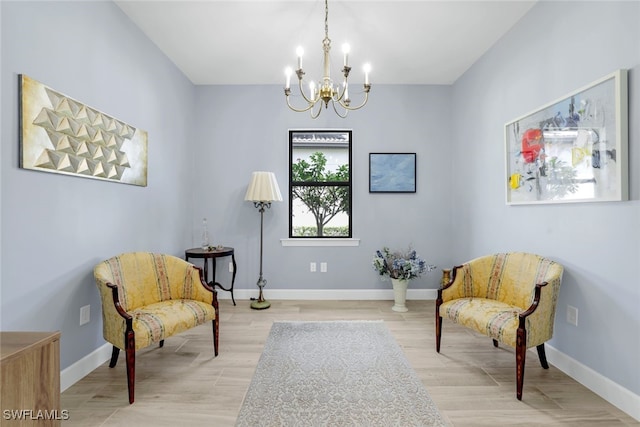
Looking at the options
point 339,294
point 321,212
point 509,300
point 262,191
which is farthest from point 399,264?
point 262,191

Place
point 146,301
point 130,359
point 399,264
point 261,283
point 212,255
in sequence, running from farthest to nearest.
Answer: point 261,283, point 399,264, point 212,255, point 146,301, point 130,359

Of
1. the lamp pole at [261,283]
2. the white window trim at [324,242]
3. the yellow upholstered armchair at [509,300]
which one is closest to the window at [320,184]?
the white window trim at [324,242]

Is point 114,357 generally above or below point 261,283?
below

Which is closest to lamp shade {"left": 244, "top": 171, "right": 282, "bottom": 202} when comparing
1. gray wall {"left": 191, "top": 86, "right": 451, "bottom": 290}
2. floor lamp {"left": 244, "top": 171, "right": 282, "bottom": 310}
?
floor lamp {"left": 244, "top": 171, "right": 282, "bottom": 310}

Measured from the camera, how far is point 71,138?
2.07 m

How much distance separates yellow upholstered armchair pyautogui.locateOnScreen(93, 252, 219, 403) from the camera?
201 centimetres

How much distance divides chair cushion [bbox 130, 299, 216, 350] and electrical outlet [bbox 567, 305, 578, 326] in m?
2.63

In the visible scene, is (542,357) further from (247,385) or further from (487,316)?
(247,385)

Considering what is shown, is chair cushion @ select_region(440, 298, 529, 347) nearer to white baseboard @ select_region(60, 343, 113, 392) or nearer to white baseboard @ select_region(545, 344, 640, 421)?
white baseboard @ select_region(545, 344, 640, 421)

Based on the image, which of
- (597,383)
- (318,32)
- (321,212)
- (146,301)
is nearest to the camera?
(597,383)

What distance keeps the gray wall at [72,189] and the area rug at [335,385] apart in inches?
52.4

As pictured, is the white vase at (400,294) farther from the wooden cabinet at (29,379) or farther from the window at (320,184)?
the wooden cabinet at (29,379)

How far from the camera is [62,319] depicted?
2057mm

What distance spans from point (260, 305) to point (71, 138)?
251 cm
